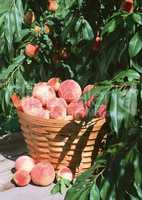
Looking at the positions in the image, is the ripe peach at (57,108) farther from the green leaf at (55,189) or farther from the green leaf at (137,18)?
the green leaf at (137,18)

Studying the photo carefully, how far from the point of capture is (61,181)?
8.87 ft

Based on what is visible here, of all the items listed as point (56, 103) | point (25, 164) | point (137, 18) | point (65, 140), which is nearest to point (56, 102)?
point (56, 103)

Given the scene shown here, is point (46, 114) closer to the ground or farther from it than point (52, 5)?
closer to the ground

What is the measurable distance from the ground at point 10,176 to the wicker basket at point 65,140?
0.49ft

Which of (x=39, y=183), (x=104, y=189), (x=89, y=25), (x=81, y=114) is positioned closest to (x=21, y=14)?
(x=89, y=25)

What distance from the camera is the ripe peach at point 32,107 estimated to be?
277cm

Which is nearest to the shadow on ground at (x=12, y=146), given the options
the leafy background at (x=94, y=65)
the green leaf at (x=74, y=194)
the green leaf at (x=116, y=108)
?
the leafy background at (x=94, y=65)

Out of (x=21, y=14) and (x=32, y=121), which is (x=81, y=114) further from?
(x=21, y=14)

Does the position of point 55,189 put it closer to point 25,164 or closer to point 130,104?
point 25,164

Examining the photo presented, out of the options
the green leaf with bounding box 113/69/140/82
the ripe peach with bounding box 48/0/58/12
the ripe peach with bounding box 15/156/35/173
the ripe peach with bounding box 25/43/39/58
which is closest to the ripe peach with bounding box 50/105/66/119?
the ripe peach with bounding box 15/156/35/173

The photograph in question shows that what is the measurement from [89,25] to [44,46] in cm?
33

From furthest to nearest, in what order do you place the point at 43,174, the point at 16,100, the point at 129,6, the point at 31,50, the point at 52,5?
the point at 52,5, the point at 31,50, the point at 16,100, the point at 43,174, the point at 129,6

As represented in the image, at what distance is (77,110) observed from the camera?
2.72m

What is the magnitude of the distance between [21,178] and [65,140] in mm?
267
